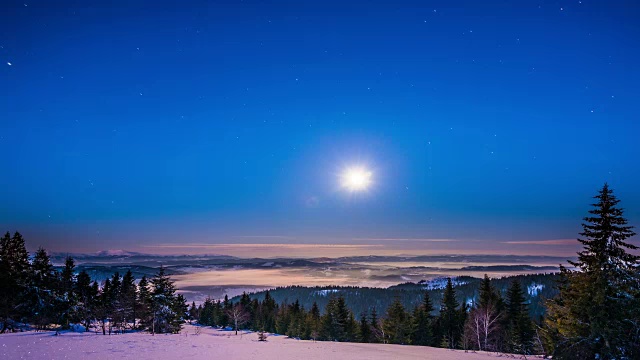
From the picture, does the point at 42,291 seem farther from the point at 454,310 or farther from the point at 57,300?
the point at 454,310

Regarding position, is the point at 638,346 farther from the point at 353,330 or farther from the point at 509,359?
the point at 353,330

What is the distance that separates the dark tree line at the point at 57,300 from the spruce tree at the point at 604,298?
52577 mm

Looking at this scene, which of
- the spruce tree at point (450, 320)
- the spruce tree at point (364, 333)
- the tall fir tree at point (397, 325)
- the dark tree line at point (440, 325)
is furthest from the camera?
the spruce tree at point (364, 333)

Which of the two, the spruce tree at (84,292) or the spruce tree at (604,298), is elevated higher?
the spruce tree at (604,298)

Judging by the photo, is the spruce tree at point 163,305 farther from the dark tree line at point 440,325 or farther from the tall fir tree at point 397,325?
the tall fir tree at point 397,325

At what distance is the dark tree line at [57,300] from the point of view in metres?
52.1

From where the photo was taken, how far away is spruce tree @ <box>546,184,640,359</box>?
22.4 metres

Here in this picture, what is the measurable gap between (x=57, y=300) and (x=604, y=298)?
223 ft

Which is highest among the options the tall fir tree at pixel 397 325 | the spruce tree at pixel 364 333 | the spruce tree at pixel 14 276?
the spruce tree at pixel 14 276

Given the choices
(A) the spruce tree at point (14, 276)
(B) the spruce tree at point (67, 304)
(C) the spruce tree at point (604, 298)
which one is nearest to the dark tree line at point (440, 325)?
(C) the spruce tree at point (604, 298)

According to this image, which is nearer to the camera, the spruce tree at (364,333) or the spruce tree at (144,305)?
the spruce tree at (144,305)

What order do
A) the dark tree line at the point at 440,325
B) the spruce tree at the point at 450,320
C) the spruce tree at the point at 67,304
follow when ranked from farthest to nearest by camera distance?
the spruce tree at the point at 450,320
the spruce tree at the point at 67,304
the dark tree line at the point at 440,325

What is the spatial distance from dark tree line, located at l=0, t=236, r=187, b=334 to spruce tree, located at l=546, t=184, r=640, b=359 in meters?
52.6

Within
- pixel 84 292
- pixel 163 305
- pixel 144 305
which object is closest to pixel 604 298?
pixel 163 305
